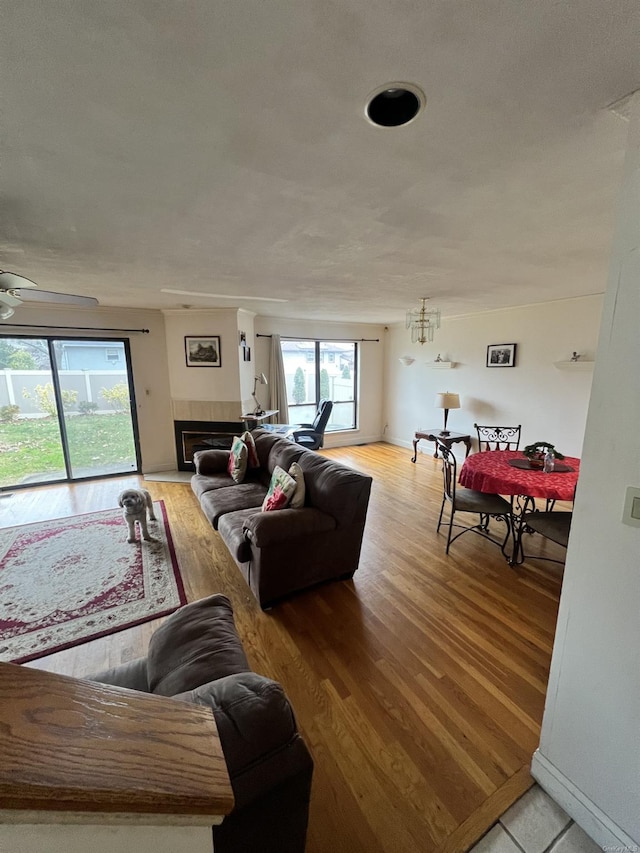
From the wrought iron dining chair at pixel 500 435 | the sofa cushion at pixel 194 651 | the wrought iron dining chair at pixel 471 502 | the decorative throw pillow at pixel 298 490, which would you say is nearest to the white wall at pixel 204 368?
the decorative throw pillow at pixel 298 490

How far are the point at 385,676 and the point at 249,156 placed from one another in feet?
8.03

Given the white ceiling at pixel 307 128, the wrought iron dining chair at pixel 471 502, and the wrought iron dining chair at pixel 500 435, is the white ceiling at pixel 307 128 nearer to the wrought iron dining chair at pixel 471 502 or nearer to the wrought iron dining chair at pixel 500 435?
the wrought iron dining chair at pixel 471 502

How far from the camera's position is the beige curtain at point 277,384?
5801mm

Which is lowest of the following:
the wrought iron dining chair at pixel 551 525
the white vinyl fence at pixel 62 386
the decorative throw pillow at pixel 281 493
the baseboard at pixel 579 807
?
the baseboard at pixel 579 807

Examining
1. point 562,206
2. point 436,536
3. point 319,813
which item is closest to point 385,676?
point 319,813

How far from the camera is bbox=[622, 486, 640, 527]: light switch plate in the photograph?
1030mm

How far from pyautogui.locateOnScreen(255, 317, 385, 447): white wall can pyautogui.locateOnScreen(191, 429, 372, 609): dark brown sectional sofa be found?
350 cm

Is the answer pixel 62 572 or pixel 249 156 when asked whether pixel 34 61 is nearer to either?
pixel 249 156

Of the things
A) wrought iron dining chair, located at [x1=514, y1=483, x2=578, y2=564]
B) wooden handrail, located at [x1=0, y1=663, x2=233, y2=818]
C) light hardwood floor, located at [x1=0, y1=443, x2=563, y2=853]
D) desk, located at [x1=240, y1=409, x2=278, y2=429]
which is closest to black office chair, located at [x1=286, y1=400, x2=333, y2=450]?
desk, located at [x1=240, y1=409, x2=278, y2=429]

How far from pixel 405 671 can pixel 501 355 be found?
14.0ft

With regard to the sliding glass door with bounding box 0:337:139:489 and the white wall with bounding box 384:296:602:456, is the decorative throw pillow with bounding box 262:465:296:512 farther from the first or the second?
the white wall with bounding box 384:296:602:456

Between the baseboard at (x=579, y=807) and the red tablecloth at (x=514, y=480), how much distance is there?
155 centimetres

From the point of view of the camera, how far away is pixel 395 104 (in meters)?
1.03

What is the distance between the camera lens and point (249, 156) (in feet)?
4.17
